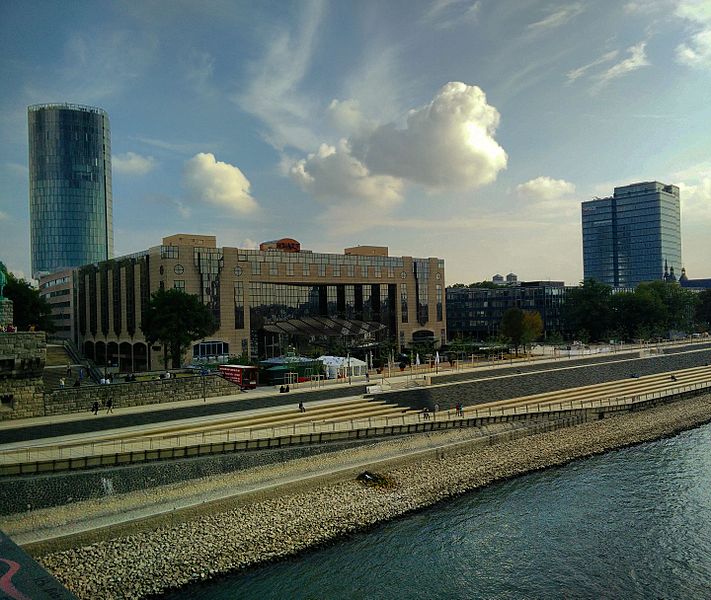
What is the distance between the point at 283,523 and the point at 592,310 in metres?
102

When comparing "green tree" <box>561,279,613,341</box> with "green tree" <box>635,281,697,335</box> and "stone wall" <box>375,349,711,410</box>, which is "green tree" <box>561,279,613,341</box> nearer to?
"green tree" <box>635,281,697,335</box>

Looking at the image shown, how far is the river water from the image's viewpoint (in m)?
27.6

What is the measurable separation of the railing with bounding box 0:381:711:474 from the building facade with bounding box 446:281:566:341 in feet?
278

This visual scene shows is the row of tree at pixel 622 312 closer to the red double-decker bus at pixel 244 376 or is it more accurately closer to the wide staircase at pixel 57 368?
the red double-decker bus at pixel 244 376

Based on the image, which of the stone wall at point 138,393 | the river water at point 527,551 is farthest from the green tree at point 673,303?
the stone wall at point 138,393

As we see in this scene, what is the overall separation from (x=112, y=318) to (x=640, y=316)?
9919cm

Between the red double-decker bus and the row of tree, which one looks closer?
the red double-decker bus

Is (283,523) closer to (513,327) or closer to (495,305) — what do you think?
(513,327)

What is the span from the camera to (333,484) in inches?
1566

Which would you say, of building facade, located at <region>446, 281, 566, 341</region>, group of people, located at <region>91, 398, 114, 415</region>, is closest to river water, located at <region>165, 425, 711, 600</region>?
group of people, located at <region>91, 398, 114, 415</region>

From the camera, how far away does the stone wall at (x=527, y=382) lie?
54200mm

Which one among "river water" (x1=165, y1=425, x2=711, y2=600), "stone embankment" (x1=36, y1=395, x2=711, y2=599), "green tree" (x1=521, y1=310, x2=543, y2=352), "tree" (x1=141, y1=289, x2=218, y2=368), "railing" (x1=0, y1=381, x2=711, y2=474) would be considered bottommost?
"river water" (x1=165, y1=425, x2=711, y2=600)

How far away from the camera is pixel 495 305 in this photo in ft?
499

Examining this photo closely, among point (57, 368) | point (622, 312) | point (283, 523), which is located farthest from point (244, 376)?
point (622, 312)
